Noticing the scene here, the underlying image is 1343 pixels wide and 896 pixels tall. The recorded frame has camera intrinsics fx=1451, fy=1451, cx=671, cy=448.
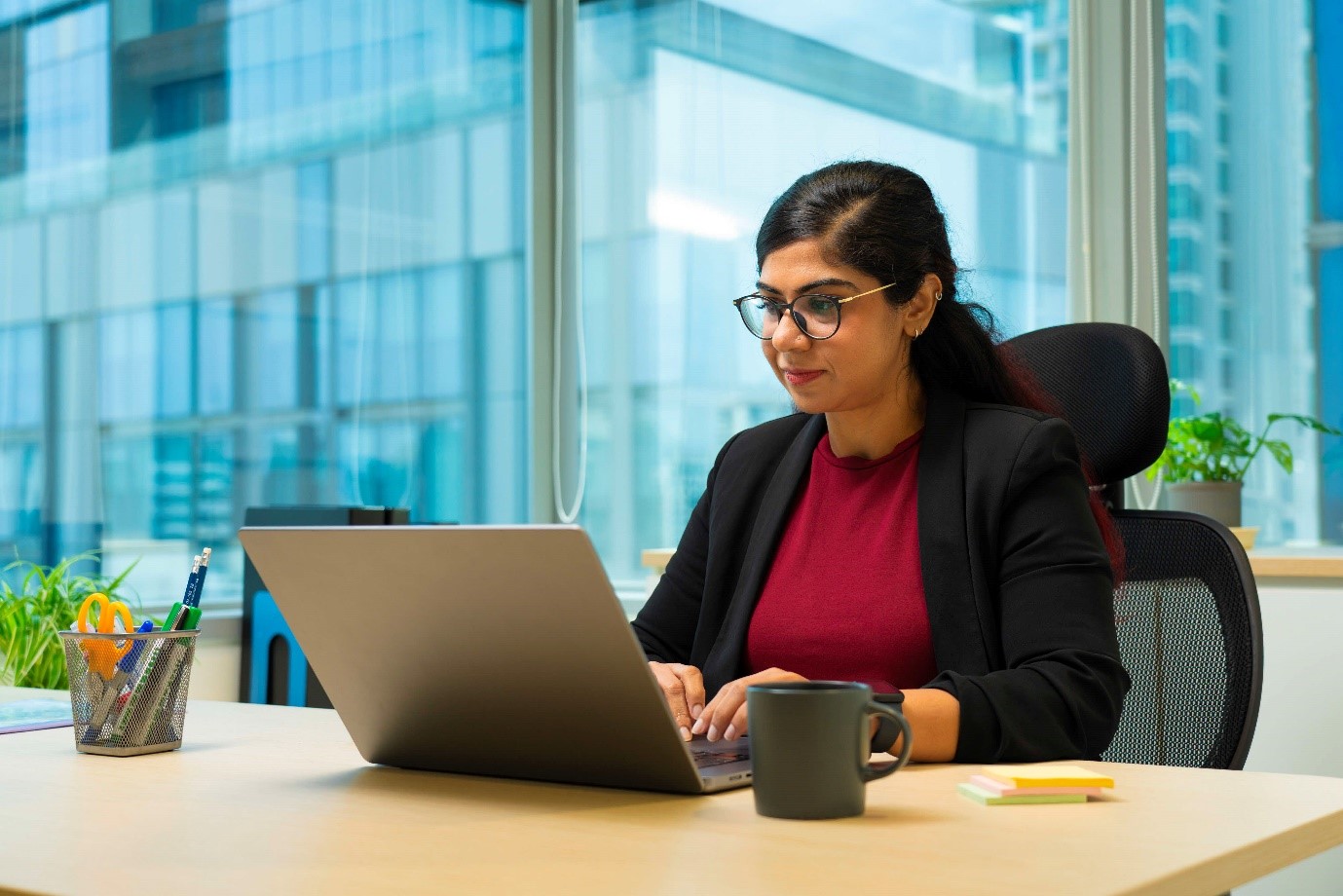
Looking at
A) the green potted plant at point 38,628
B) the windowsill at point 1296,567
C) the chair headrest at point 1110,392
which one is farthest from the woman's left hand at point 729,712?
the green potted plant at point 38,628

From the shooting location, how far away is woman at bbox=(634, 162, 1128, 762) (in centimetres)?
137

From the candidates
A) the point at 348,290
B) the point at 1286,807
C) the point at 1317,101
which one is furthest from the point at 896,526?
the point at 348,290

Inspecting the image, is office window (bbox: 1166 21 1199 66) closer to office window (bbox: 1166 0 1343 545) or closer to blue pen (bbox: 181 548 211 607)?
office window (bbox: 1166 0 1343 545)

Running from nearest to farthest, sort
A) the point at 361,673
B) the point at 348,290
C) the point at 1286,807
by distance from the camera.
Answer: the point at 1286,807 < the point at 361,673 < the point at 348,290

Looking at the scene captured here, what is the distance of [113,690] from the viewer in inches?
49.9

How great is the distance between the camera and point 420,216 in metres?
3.76

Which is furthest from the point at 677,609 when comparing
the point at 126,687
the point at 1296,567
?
the point at 1296,567

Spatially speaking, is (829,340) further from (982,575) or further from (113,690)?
(113,690)

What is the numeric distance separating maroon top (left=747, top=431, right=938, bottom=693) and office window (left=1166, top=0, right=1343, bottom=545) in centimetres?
165

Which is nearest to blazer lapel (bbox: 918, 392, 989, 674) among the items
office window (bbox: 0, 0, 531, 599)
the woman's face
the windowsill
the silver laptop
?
the woman's face

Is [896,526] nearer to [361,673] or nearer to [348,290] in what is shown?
[361,673]

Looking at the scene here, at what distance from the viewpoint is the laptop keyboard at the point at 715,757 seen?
1.07 m

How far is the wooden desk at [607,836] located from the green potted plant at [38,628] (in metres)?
1.53

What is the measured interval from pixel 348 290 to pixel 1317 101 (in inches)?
87.2
